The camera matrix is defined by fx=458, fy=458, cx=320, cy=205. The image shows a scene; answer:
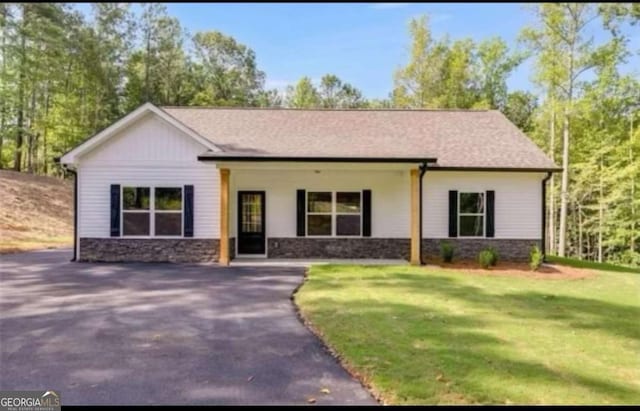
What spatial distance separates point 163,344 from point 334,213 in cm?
892

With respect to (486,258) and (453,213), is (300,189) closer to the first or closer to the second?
(453,213)

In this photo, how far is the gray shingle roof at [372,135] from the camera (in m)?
13.6

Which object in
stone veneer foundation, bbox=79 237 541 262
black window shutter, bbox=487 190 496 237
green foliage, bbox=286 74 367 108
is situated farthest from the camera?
green foliage, bbox=286 74 367 108

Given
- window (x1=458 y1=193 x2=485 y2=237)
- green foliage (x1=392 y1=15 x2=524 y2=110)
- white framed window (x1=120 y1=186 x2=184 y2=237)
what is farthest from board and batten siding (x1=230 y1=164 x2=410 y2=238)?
green foliage (x1=392 y1=15 x2=524 y2=110)

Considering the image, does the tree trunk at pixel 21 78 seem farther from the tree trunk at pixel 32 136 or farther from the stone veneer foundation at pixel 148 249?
the stone veneer foundation at pixel 148 249

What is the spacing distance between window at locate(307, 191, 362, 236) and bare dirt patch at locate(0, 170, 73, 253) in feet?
34.6

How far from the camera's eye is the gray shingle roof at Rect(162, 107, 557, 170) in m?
13.6

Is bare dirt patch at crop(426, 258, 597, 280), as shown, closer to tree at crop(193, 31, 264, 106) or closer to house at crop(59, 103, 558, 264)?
house at crop(59, 103, 558, 264)

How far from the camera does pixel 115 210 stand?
1280 centimetres

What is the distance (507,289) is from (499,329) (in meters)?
3.58

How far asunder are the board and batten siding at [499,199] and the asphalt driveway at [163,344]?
5825 mm

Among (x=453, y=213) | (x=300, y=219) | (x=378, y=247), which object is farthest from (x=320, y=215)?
(x=453, y=213)

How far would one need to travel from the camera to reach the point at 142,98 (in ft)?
110
